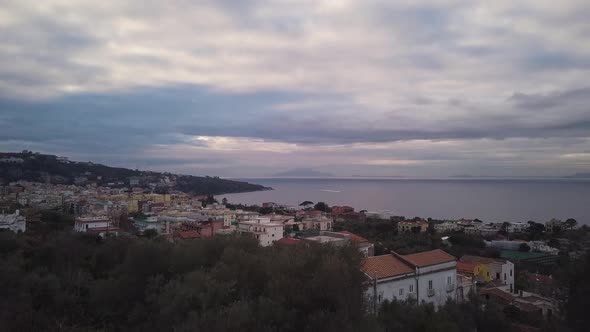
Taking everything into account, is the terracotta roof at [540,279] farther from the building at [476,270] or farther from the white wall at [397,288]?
the white wall at [397,288]

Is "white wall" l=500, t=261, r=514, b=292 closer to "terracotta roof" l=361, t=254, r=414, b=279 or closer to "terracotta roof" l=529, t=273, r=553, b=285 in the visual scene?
"terracotta roof" l=529, t=273, r=553, b=285

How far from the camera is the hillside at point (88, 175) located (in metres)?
122

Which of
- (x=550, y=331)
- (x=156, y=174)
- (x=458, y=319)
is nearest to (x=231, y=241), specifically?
(x=458, y=319)

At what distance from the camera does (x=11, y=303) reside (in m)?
11.2

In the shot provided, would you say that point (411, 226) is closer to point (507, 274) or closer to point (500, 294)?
point (507, 274)

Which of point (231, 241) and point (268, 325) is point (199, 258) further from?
point (268, 325)

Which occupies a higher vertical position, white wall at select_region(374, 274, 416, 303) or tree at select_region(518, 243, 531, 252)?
white wall at select_region(374, 274, 416, 303)

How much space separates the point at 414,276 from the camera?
1698 centimetres

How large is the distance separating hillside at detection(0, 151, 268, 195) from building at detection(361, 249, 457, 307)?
389ft

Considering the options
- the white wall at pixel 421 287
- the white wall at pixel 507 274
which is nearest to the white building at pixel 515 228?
the white wall at pixel 507 274

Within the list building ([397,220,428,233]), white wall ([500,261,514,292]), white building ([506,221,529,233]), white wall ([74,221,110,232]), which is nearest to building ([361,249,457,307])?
white wall ([500,261,514,292])

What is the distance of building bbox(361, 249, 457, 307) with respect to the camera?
52.0ft

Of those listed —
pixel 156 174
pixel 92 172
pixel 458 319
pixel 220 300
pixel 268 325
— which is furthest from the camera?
pixel 156 174

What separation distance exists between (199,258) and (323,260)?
5.38 m
